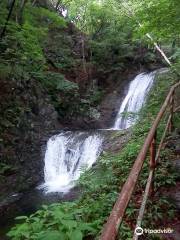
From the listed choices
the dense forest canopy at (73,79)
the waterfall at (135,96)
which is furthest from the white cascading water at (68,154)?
the waterfall at (135,96)

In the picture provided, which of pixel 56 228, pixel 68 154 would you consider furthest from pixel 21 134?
pixel 56 228

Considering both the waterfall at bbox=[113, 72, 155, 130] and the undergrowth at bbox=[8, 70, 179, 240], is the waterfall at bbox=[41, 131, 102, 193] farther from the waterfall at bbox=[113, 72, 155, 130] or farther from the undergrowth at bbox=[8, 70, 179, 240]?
the undergrowth at bbox=[8, 70, 179, 240]

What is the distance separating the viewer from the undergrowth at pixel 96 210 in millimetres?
3156

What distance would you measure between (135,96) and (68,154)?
711cm

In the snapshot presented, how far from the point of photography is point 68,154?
14.9 m

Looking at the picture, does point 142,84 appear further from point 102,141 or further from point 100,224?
point 100,224

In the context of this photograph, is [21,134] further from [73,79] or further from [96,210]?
[96,210]

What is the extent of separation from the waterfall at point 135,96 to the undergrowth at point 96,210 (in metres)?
12.0

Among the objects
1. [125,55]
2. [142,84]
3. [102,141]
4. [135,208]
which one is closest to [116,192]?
[135,208]

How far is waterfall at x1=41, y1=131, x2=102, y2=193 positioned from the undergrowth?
6911 millimetres

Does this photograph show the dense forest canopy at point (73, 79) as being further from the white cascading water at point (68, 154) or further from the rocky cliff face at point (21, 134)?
the white cascading water at point (68, 154)

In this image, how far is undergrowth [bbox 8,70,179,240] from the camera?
10.4 feet

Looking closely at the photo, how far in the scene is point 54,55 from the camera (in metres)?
21.2

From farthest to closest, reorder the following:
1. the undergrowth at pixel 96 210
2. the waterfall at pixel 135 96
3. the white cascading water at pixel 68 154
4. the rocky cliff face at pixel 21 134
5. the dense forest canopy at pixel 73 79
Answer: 1. the waterfall at pixel 135 96
2. the white cascading water at pixel 68 154
3. the rocky cliff face at pixel 21 134
4. the dense forest canopy at pixel 73 79
5. the undergrowth at pixel 96 210
